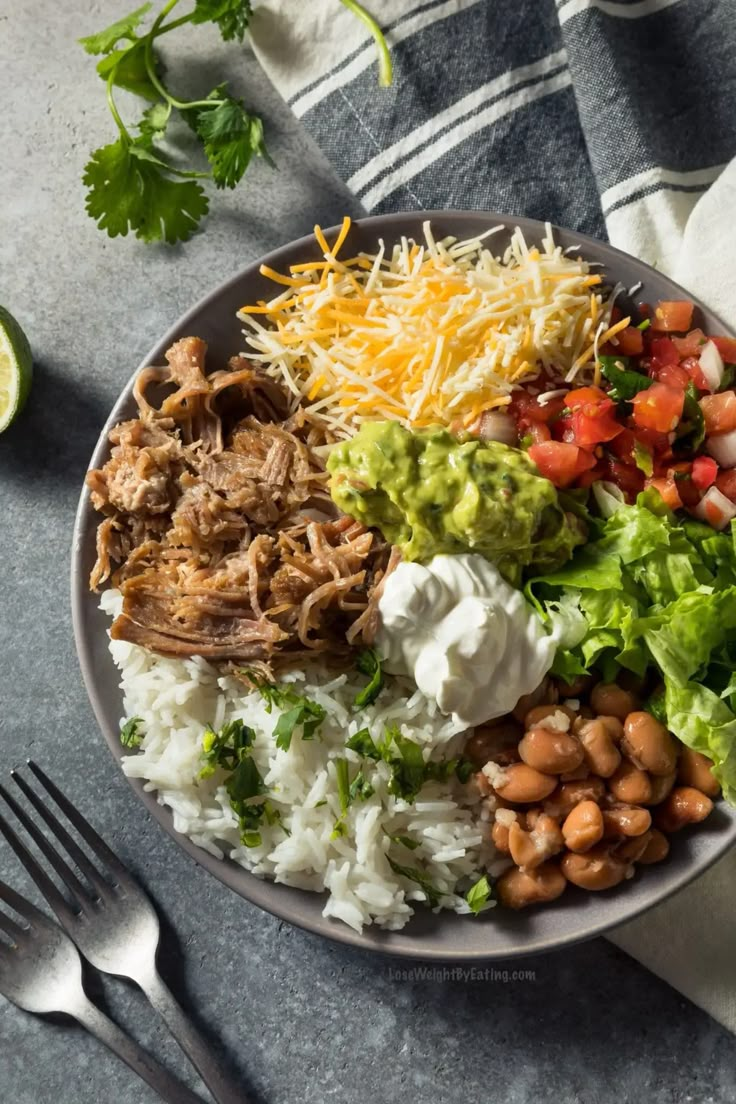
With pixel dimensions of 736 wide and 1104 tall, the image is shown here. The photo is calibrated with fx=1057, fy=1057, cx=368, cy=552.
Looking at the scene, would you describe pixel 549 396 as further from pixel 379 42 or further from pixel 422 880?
pixel 422 880

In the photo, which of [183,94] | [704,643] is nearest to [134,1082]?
[704,643]

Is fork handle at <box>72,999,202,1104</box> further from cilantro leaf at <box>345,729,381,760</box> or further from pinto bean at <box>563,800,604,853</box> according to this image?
pinto bean at <box>563,800,604,853</box>

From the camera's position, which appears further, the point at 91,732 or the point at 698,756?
the point at 91,732

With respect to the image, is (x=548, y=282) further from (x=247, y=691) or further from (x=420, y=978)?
(x=420, y=978)

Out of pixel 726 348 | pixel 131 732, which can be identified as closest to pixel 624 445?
pixel 726 348

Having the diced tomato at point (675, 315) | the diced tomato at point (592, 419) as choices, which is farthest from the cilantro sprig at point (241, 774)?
the diced tomato at point (675, 315)

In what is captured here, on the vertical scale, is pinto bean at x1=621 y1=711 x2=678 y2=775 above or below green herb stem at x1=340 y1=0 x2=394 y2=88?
below

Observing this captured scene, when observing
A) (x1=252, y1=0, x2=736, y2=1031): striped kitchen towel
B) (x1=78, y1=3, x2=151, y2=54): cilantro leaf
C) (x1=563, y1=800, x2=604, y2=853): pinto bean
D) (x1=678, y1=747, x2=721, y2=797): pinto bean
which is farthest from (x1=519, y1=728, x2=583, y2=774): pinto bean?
(x1=78, y1=3, x2=151, y2=54): cilantro leaf

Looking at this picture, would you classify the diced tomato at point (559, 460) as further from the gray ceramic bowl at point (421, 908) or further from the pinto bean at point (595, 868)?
the pinto bean at point (595, 868)

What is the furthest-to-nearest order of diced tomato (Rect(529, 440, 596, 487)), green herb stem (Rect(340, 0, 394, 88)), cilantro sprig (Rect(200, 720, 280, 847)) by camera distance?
1. green herb stem (Rect(340, 0, 394, 88))
2. diced tomato (Rect(529, 440, 596, 487))
3. cilantro sprig (Rect(200, 720, 280, 847))
